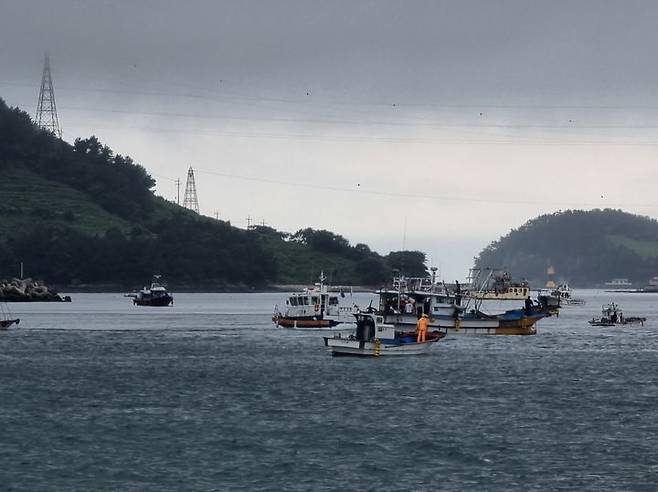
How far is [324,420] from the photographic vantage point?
7162cm

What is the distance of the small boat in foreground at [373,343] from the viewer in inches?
4272

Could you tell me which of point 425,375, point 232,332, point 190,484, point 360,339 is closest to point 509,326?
point 232,332

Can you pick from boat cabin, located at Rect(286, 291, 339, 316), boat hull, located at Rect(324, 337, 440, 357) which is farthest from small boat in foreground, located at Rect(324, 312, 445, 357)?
boat cabin, located at Rect(286, 291, 339, 316)

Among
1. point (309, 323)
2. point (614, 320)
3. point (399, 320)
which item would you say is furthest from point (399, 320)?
point (614, 320)

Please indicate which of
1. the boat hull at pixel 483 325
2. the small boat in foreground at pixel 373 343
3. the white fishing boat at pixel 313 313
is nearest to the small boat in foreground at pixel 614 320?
the boat hull at pixel 483 325

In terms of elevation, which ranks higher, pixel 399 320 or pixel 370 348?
pixel 399 320

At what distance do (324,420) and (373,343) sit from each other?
36921 mm

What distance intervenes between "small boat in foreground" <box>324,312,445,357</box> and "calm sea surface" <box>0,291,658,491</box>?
1010 mm

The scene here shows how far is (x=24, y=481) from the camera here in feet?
180

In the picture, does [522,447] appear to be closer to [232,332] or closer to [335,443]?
[335,443]

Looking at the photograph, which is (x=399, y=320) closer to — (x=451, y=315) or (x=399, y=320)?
(x=399, y=320)

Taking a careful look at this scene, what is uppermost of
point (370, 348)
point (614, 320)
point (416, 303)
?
point (416, 303)

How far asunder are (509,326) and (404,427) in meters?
87.8

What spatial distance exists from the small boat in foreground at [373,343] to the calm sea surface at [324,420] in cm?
101
